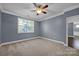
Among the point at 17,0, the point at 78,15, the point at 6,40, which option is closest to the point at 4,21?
the point at 6,40

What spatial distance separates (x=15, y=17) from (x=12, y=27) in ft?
1.52

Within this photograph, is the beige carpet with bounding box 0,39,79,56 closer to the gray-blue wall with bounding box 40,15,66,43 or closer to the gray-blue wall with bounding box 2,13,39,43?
the gray-blue wall with bounding box 40,15,66,43

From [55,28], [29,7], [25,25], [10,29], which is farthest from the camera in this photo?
[55,28]

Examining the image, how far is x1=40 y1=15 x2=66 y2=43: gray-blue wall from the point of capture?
3330 millimetres

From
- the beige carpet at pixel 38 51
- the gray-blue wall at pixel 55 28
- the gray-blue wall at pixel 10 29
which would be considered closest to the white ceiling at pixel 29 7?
the gray-blue wall at pixel 10 29

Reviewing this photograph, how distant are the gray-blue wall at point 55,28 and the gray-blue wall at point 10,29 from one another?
0.34 m

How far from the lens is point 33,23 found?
3285 millimetres

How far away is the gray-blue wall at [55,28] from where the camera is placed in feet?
10.9

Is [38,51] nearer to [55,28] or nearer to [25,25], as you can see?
[25,25]

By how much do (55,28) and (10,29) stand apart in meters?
2.02

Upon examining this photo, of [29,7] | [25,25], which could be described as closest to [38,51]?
[25,25]

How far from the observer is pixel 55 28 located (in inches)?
145

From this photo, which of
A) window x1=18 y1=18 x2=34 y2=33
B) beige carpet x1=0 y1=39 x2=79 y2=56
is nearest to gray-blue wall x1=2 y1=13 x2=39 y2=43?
window x1=18 y1=18 x2=34 y2=33

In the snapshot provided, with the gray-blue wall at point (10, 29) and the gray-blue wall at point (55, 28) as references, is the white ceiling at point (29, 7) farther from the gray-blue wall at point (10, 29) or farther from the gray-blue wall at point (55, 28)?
the gray-blue wall at point (55, 28)
